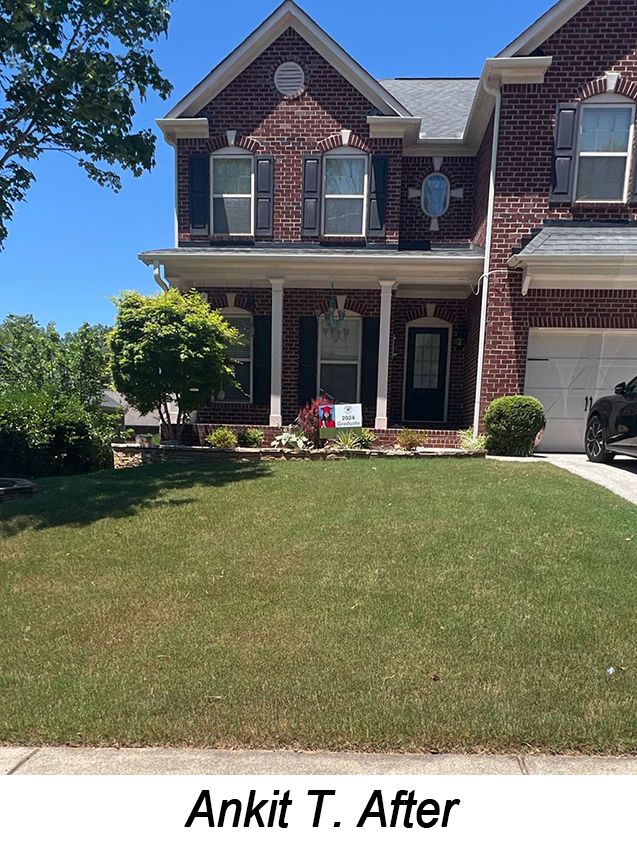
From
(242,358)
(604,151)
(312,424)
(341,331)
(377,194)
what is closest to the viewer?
(604,151)

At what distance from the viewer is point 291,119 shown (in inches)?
480

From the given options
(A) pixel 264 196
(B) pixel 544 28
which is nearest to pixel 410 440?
(A) pixel 264 196

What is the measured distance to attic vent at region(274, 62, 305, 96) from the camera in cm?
1221

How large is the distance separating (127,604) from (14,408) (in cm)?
690

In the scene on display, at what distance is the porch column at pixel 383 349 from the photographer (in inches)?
444

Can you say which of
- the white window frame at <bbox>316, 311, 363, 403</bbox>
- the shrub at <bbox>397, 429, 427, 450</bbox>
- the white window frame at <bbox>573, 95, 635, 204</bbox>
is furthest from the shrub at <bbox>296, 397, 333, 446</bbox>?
the white window frame at <bbox>573, 95, 635, 204</bbox>

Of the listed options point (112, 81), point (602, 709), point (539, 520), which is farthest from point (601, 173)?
point (602, 709)

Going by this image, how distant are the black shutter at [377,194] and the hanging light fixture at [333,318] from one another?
1717 mm

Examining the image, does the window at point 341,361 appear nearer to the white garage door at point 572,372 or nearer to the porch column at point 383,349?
the porch column at point 383,349

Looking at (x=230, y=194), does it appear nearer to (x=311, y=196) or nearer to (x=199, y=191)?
(x=199, y=191)

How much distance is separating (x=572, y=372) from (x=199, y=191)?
29.8 feet

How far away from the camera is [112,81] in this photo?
7461 mm

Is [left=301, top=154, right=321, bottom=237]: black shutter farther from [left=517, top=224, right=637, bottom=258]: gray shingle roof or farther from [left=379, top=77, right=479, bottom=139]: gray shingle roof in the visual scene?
[left=517, top=224, right=637, bottom=258]: gray shingle roof
